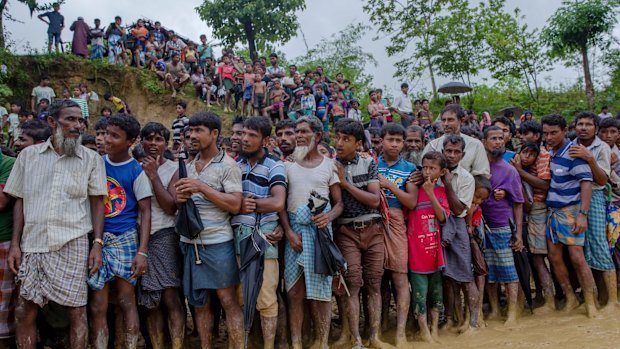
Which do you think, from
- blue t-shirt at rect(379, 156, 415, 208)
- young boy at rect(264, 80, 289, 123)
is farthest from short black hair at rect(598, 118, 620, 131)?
young boy at rect(264, 80, 289, 123)

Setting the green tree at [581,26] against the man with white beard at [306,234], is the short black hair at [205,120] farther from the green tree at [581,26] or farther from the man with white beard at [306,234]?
the green tree at [581,26]

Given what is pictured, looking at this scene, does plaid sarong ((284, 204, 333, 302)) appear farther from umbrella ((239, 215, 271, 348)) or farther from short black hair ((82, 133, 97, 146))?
short black hair ((82, 133, 97, 146))

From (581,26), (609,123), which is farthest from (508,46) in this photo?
(609,123)

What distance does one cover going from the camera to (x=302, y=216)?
3.97 m

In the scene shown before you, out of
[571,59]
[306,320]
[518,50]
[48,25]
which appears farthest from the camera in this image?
[571,59]

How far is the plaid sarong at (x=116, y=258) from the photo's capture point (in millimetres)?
3562

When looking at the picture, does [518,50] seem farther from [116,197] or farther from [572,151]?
[116,197]

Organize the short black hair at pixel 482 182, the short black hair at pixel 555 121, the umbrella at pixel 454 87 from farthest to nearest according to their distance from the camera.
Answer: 1. the umbrella at pixel 454 87
2. the short black hair at pixel 555 121
3. the short black hair at pixel 482 182

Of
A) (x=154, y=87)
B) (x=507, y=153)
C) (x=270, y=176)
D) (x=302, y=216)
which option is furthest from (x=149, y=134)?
(x=154, y=87)

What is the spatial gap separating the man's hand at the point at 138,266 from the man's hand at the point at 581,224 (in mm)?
4091

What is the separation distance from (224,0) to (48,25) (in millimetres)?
11703

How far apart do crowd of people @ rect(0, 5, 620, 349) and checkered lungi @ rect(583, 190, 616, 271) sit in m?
0.01

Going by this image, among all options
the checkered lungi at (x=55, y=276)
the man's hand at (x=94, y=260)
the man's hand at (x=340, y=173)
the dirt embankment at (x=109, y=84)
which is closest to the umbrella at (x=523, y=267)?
the man's hand at (x=340, y=173)

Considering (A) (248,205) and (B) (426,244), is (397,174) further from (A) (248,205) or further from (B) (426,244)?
(A) (248,205)
